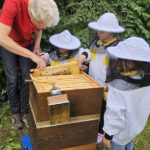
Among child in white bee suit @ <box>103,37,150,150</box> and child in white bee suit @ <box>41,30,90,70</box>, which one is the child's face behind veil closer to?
child in white bee suit @ <box>41,30,90,70</box>

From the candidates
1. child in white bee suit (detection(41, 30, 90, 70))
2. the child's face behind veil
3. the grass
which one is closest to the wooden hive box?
child in white bee suit (detection(41, 30, 90, 70))

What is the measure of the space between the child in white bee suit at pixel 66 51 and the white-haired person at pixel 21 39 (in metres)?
0.21

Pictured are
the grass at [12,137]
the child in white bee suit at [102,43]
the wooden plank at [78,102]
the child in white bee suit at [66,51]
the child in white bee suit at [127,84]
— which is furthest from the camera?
the grass at [12,137]

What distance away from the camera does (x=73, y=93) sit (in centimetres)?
287

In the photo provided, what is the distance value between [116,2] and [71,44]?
2245 mm

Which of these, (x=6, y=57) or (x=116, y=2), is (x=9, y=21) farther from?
(x=116, y=2)

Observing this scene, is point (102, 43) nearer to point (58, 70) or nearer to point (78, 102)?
point (58, 70)

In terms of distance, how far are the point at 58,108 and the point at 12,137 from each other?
148 centimetres

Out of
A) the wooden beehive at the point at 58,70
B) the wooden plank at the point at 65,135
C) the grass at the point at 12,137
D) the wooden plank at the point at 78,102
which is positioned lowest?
the grass at the point at 12,137

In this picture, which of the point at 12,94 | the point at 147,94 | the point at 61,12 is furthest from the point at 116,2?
the point at 147,94

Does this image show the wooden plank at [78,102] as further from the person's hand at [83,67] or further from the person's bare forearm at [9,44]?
the person's hand at [83,67]

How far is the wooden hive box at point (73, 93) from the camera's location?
2.82m

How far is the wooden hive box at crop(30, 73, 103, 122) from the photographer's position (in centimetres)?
282

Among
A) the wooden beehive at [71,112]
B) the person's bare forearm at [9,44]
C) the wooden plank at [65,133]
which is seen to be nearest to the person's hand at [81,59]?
the wooden beehive at [71,112]
